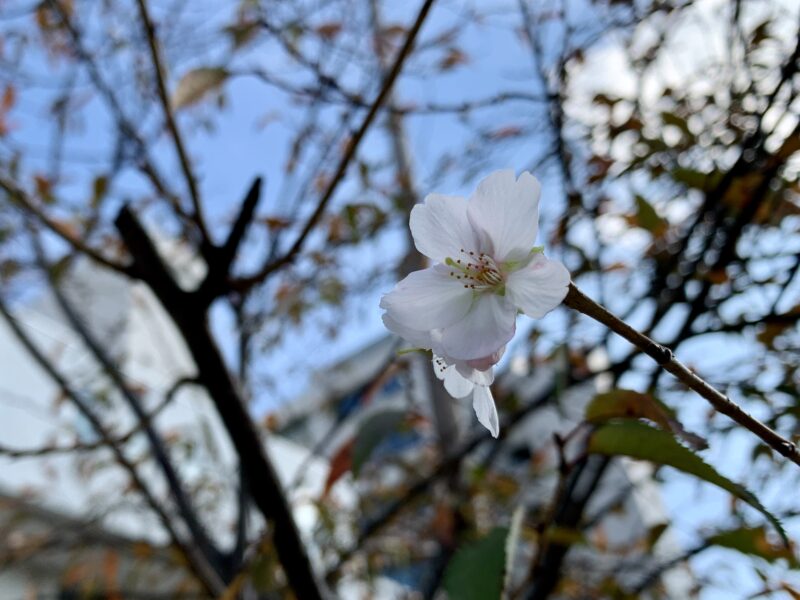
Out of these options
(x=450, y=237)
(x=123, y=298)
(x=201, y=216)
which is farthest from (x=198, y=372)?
(x=123, y=298)

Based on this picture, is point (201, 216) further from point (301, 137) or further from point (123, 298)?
point (123, 298)

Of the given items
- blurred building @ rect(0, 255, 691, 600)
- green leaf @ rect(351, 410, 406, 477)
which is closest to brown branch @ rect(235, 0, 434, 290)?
green leaf @ rect(351, 410, 406, 477)

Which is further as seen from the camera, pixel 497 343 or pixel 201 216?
pixel 201 216

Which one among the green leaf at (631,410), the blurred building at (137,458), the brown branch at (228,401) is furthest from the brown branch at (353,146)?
the blurred building at (137,458)

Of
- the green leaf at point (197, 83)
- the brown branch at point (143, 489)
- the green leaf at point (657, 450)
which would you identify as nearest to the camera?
the green leaf at point (657, 450)

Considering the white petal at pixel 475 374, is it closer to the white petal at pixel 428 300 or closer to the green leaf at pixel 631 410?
the white petal at pixel 428 300

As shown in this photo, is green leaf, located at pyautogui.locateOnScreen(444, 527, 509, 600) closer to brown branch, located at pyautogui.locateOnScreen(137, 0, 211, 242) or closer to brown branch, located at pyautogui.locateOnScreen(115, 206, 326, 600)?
brown branch, located at pyautogui.locateOnScreen(115, 206, 326, 600)

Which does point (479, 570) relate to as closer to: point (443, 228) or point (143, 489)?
point (443, 228)
